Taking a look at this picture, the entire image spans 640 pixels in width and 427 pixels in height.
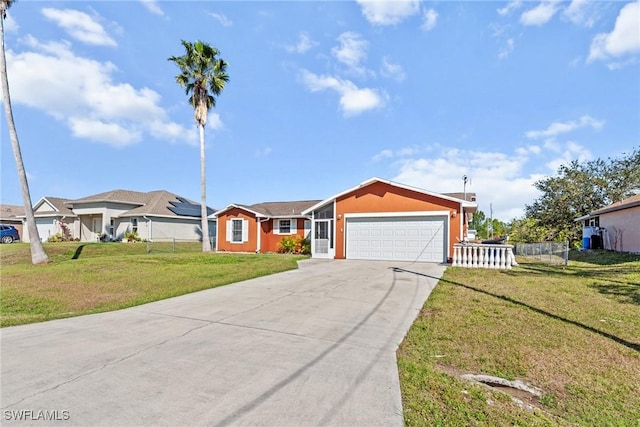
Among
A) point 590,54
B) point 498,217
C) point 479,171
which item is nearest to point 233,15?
point 590,54

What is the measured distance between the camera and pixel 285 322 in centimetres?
595

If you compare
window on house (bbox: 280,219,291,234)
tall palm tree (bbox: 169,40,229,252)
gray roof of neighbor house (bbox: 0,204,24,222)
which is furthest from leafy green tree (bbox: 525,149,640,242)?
gray roof of neighbor house (bbox: 0,204,24,222)

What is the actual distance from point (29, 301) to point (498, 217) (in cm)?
7030

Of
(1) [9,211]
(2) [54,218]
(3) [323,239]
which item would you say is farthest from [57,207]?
(3) [323,239]

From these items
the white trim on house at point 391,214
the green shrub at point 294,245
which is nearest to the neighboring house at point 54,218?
the green shrub at point 294,245

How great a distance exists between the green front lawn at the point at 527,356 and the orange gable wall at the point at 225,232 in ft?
51.8

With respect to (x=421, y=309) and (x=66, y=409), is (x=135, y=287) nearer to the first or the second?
(x=66, y=409)

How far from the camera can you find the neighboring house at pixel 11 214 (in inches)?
1410

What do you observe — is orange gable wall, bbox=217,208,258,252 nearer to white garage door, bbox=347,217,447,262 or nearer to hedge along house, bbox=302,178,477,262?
hedge along house, bbox=302,178,477,262

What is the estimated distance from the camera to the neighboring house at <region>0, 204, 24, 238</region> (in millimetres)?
35825

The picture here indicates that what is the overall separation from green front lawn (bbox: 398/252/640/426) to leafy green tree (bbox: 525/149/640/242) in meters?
26.9

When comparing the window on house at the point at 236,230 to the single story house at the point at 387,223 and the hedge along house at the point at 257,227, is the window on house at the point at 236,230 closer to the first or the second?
the hedge along house at the point at 257,227

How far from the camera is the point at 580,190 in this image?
30828 mm

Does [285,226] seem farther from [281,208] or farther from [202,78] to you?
[202,78]
